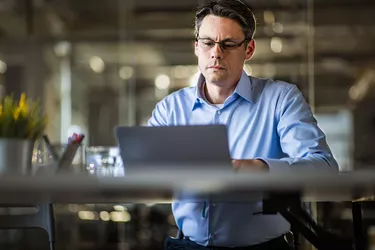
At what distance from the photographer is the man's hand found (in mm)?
1888

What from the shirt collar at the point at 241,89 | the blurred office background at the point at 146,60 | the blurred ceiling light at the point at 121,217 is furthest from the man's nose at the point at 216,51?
the blurred office background at the point at 146,60

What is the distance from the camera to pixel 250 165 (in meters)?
1.92

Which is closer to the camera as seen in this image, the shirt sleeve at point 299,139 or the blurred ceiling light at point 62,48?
the shirt sleeve at point 299,139

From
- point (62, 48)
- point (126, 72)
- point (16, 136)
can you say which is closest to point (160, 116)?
point (16, 136)

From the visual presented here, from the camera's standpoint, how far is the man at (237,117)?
235 centimetres

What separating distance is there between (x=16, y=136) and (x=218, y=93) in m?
0.82

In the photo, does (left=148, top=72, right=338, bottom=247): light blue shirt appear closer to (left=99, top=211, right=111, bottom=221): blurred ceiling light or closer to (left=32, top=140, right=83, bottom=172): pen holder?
(left=32, top=140, right=83, bottom=172): pen holder

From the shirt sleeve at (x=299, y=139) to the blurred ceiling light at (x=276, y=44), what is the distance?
427 centimetres

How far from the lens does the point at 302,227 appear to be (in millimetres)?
2010

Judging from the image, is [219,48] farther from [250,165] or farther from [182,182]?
[182,182]

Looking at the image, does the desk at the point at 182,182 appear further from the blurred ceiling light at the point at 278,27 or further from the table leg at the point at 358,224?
the blurred ceiling light at the point at 278,27

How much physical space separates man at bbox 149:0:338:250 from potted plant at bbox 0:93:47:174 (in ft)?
1.89

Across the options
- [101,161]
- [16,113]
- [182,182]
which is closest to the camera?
[182,182]

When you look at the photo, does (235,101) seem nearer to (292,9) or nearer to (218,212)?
(218,212)
